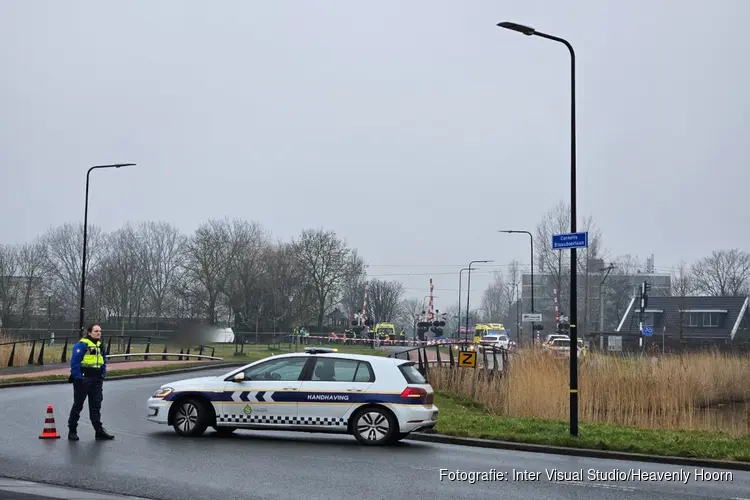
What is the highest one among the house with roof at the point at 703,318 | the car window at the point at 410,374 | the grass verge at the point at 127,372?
the house with roof at the point at 703,318

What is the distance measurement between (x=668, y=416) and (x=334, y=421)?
885cm

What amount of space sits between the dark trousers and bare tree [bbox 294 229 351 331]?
224ft

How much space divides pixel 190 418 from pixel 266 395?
4.61 feet

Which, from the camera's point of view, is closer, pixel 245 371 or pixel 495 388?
pixel 245 371

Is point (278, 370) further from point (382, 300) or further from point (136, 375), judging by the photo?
point (382, 300)

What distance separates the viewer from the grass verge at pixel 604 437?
14602 mm

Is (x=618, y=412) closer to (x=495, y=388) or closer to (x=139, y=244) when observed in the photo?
(x=495, y=388)

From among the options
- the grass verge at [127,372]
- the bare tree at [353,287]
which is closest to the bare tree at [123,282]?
the bare tree at [353,287]

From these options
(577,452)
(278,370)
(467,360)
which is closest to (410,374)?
(278,370)

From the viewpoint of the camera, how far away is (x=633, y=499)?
10359 millimetres

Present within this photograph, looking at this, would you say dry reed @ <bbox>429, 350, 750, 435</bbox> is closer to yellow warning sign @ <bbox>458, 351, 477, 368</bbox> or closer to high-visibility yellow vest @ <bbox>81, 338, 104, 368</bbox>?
yellow warning sign @ <bbox>458, 351, 477, 368</bbox>

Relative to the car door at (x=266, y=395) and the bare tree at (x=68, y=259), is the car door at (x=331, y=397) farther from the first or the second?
the bare tree at (x=68, y=259)

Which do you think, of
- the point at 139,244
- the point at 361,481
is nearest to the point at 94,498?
the point at 361,481

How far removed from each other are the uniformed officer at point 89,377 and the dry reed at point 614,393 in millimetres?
10118
